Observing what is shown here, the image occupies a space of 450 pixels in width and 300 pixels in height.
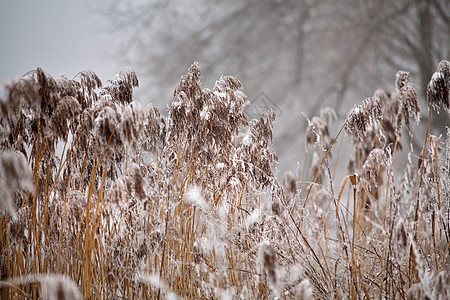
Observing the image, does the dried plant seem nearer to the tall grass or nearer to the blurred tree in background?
the tall grass

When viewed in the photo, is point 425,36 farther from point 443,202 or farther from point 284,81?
point 443,202

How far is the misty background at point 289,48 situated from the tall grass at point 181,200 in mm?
2261

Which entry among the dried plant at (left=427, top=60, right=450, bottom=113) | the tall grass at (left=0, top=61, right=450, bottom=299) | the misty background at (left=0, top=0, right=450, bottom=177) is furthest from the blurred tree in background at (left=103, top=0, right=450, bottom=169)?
the dried plant at (left=427, top=60, right=450, bottom=113)

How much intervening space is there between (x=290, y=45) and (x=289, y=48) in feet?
0.11

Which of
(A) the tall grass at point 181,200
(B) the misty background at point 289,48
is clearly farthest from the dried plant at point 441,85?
(B) the misty background at point 289,48

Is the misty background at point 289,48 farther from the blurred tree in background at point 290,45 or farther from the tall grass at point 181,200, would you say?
the tall grass at point 181,200

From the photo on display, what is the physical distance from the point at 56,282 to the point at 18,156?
0.80 ft

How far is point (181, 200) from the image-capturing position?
943 mm

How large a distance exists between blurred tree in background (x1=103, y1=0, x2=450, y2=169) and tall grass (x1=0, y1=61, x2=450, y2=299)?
8.10 feet

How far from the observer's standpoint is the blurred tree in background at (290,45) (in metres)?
3.41

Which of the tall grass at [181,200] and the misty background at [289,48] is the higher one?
the misty background at [289,48]

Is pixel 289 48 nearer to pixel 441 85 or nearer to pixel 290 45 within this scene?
pixel 290 45

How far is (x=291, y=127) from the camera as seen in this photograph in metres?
3.51

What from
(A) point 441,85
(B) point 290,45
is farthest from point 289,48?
(A) point 441,85
